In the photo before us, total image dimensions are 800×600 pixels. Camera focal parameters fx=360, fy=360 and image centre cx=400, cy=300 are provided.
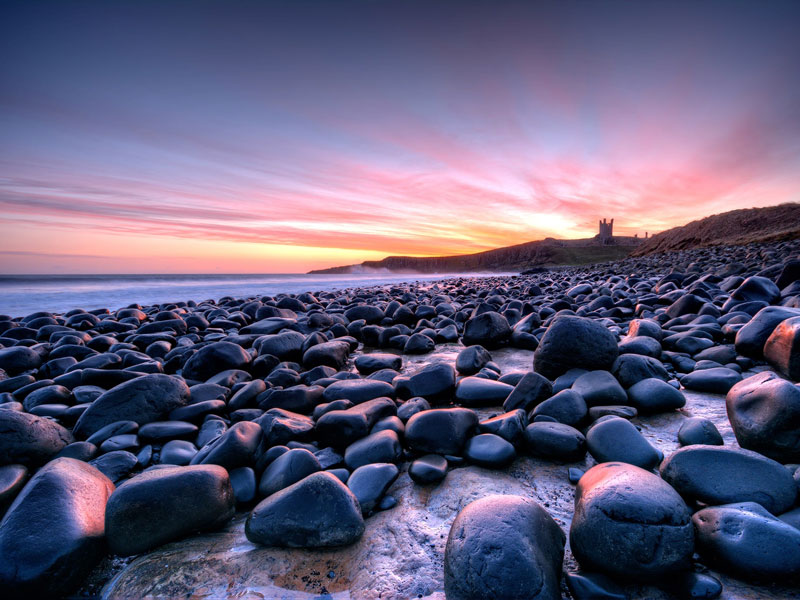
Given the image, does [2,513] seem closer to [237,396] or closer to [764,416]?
[237,396]

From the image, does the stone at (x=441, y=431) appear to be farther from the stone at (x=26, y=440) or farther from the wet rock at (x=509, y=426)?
the stone at (x=26, y=440)

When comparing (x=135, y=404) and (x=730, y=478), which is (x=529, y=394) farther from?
(x=135, y=404)

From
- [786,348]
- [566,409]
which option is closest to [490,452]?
[566,409]

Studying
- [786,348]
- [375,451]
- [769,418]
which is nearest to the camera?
[769,418]

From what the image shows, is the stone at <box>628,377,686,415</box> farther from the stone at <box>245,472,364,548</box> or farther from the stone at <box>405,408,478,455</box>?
the stone at <box>245,472,364,548</box>

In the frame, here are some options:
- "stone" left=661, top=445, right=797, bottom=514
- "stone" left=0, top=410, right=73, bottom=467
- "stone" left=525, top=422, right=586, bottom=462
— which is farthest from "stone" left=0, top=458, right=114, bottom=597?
"stone" left=661, top=445, right=797, bottom=514

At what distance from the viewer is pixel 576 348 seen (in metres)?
2.31

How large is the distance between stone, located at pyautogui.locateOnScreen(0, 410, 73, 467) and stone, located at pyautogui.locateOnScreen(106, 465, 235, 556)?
0.80 metres

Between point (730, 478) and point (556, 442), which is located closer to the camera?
point (730, 478)

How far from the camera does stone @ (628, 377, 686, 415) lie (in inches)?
74.7

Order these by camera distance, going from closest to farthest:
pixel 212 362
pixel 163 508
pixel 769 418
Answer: pixel 163 508 → pixel 769 418 → pixel 212 362

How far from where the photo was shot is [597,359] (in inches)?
89.3

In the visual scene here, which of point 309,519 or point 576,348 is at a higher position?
point 576,348

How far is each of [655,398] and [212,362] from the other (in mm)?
3059
